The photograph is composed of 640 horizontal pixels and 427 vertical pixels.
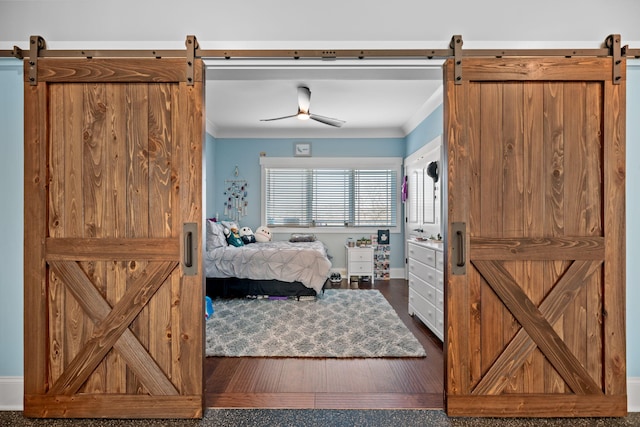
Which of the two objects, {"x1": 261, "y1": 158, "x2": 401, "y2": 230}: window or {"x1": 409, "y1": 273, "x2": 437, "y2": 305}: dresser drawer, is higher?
{"x1": 261, "y1": 158, "x2": 401, "y2": 230}: window

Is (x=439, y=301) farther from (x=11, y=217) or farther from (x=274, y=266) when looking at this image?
(x=11, y=217)

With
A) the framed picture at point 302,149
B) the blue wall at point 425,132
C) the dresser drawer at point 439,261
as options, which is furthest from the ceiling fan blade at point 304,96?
the dresser drawer at point 439,261

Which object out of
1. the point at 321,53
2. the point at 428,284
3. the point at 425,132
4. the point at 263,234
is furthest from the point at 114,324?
the point at 425,132

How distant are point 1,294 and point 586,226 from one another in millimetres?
3403

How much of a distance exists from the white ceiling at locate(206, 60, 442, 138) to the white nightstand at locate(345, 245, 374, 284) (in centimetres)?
203

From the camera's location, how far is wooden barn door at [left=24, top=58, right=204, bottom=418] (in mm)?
1898

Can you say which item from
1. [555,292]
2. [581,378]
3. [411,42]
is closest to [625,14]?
[411,42]

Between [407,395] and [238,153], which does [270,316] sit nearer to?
[407,395]

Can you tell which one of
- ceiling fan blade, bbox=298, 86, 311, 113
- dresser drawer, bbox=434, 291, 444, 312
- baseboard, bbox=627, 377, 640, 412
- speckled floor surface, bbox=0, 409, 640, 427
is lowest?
speckled floor surface, bbox=0, 409, 640, 427

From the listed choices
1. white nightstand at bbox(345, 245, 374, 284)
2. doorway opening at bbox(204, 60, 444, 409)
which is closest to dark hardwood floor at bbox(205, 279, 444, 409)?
doorway opening at bbox(204, 60, 444, 409)

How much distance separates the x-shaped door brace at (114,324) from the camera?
1.91 metres

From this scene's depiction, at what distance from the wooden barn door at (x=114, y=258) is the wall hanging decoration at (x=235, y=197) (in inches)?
166

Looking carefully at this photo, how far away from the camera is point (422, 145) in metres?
5.00

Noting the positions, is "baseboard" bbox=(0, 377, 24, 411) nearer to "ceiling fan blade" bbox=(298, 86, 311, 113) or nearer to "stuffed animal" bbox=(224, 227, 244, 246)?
"stuffed animal" bbox=(224, 227, 244, 246)
